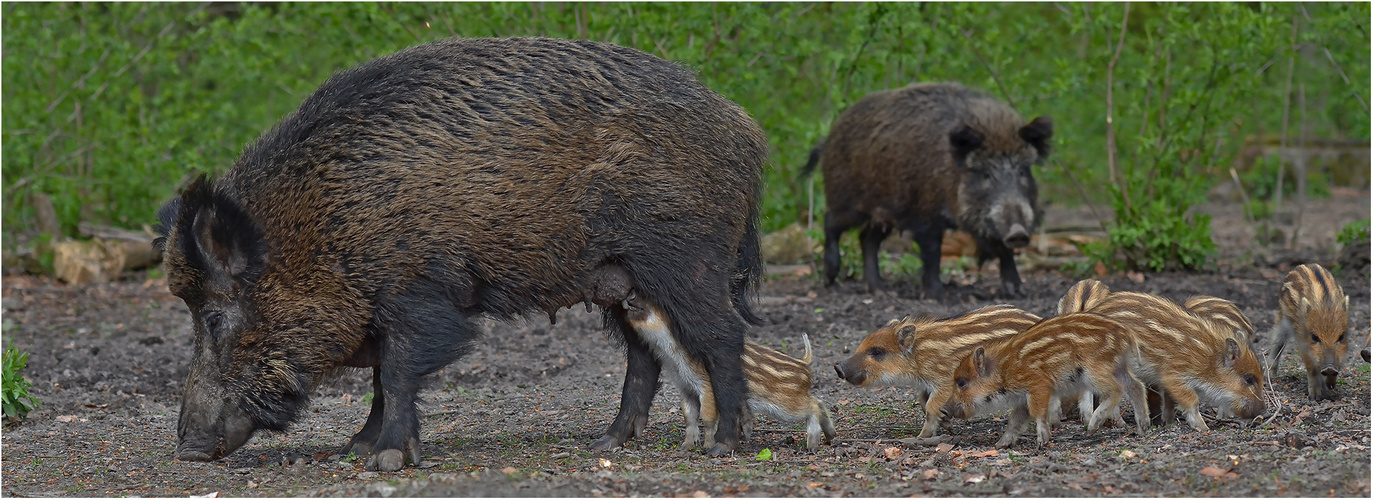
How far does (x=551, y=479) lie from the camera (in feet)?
16.1

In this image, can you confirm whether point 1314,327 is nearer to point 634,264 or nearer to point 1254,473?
point 1254,473

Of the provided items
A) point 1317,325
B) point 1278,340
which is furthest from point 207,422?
point 1278,340

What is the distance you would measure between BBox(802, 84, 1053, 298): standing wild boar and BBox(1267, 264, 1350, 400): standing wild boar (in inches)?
154

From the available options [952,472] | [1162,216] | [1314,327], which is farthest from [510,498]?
[1162,216]

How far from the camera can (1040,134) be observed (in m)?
10.2

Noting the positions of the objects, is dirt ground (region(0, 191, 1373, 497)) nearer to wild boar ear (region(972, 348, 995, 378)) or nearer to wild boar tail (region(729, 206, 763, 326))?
wild boar ear (region(972, 348, 995, 378))

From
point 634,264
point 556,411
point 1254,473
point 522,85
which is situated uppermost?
point 522,85

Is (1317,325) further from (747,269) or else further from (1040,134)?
(1040,134)

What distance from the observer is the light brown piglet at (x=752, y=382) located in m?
5.70

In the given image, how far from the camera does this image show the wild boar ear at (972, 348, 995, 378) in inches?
220

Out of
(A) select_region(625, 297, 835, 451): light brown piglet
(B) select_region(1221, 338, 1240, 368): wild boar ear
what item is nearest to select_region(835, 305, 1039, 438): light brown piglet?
(A) select_region(625, 297, 835, 451): light brown piglet

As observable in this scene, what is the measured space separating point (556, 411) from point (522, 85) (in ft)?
6.99

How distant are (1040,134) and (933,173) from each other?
894mm

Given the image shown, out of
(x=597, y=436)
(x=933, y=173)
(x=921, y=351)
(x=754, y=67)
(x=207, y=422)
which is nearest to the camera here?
(x=207, y=422)
